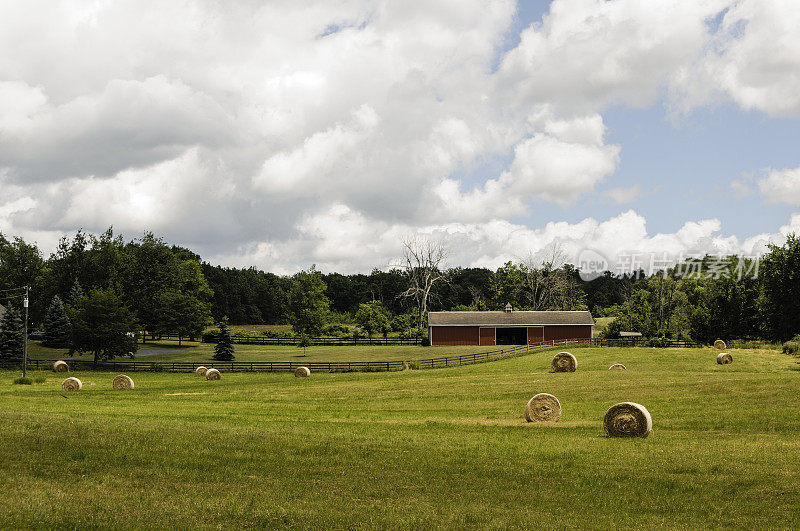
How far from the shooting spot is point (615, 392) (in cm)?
3009

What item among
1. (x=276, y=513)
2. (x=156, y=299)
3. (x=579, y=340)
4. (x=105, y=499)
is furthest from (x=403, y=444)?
(x=156, y=299)

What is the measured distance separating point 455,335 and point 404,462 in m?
64.3

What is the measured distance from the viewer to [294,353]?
76250mm

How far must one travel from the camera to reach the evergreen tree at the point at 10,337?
61281 mm

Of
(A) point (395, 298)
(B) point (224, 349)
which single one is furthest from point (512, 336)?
(B) point (224, 349)

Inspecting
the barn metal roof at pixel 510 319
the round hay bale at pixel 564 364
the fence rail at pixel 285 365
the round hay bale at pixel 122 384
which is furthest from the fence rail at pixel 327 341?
the round hay bale at pixel 122 384

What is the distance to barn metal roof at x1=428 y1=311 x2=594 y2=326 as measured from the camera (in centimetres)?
7969

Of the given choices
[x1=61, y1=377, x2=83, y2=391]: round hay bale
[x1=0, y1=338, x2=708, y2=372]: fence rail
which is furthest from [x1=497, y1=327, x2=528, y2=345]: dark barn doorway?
[x1=61, y1=377, x2=83, y2=391]: round hay bale

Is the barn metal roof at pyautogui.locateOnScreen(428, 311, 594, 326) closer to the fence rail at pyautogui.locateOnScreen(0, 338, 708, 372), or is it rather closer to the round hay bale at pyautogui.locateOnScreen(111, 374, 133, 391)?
the fence rail at pyautogui.locateOnScreen(0, 338, 708, 372)

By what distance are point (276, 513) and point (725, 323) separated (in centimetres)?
7607

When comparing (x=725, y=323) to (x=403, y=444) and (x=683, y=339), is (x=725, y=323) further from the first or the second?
(x=403, y=444)

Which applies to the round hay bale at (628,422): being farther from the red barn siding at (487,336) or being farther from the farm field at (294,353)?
the red barn siding at (487,336)

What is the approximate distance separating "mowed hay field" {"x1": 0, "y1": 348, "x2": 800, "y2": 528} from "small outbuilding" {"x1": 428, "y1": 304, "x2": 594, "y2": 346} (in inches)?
1917

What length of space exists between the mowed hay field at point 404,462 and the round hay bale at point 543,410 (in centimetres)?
63
